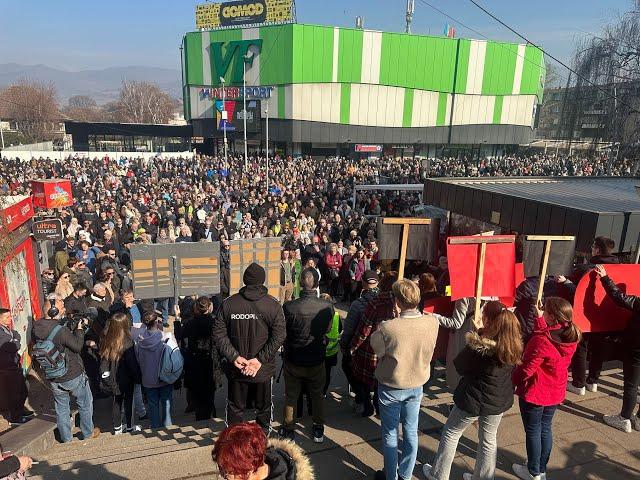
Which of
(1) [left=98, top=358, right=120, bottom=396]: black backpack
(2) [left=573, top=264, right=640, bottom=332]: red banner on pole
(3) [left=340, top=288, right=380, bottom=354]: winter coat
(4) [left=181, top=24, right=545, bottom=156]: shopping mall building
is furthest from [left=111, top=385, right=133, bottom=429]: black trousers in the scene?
(4) [left=181, top=24, right=545, bottom=156]: shopping mall building

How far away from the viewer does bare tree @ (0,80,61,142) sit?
6034cm

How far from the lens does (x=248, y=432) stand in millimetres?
1880

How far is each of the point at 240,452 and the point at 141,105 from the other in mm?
91153

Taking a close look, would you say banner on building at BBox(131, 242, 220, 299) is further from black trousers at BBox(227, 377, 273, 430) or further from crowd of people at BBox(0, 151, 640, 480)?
black trousers at BBox(227, 377, 273, 430)

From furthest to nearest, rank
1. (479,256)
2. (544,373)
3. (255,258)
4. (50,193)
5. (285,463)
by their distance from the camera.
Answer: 1. (50,193)
2. (255,258)
3. (479,256)
4. (544,373)
5. (285,463)

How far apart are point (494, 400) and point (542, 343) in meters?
0.57

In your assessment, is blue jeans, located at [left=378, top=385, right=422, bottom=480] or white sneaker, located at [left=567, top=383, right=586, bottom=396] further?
white sneaker, located at [left=567, top=383, right=586, bottom=396]

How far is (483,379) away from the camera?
2.92 m

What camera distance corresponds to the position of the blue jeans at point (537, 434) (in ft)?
10.6

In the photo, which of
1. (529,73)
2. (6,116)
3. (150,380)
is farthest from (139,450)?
(6,116)

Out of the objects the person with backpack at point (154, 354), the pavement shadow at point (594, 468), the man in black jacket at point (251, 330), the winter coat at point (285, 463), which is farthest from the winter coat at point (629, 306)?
the person with backpack at point (154, 354)

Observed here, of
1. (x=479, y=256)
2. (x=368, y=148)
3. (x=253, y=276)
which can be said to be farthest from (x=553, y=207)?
(x=368, y=148)

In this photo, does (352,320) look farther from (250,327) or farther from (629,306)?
(629,306)

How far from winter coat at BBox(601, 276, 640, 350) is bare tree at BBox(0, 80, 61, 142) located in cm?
6848
